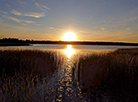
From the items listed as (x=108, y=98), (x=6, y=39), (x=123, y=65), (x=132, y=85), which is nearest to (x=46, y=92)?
(x=108, y=98)

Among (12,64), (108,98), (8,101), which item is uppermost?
(12,64)

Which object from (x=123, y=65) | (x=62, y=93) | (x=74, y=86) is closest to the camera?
(x=62, y=93)

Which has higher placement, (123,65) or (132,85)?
(123,65)

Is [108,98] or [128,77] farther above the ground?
[128,77]

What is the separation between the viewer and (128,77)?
6410mm

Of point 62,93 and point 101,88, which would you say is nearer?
point 62,93

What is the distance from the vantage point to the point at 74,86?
251 inches

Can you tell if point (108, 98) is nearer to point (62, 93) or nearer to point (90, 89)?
point (90, 89)

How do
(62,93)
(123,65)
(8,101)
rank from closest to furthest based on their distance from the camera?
(8,101) → (62,93) → (123,65)

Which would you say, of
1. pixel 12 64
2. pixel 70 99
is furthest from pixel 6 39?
pixel 70 99

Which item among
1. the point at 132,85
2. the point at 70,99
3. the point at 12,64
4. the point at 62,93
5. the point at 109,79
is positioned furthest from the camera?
the point at 12,64

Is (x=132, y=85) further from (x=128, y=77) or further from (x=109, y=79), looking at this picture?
(x=109, y=79)

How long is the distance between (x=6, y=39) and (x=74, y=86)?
120 m

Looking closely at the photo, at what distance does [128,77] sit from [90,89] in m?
2.89
